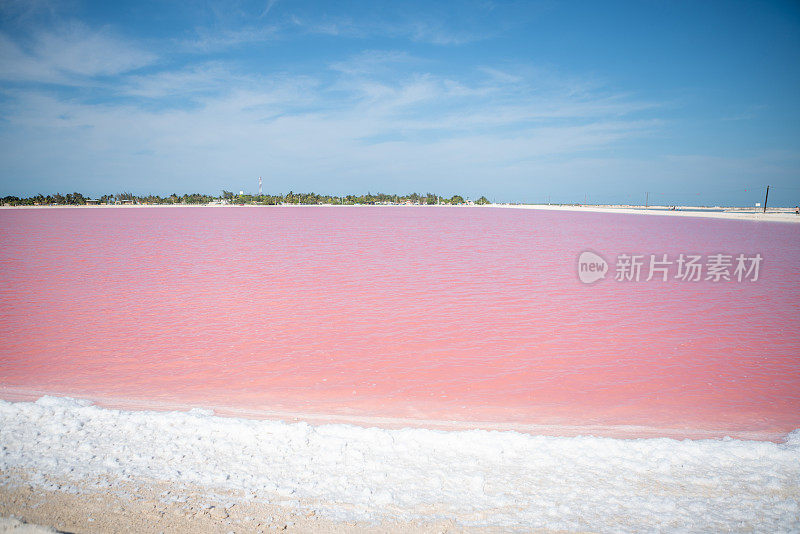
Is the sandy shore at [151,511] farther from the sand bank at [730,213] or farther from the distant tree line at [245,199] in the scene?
the distant tree line at [245,199]

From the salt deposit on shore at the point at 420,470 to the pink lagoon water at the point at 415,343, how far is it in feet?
2.67

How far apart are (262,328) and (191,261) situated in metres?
8.74

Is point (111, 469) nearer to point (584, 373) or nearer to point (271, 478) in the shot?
point (271, 478)

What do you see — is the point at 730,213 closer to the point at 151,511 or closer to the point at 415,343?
the point at 415,343

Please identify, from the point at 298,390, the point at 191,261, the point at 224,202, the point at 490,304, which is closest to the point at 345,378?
the point at 298,390

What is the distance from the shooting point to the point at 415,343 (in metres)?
6.80

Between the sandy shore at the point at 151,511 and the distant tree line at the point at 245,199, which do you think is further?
the distant tree line at the point at 245,199

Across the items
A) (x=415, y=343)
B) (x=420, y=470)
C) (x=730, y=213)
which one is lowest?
(x=415, y=343)

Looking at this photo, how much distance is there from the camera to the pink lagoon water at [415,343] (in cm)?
489

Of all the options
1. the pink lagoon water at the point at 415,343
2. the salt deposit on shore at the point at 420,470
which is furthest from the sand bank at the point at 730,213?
the salt deposit on shore at the point at 420,470

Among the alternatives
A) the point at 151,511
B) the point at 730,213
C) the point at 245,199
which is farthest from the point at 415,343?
Answer: the point at 245,199

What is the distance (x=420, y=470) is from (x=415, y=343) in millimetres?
3535

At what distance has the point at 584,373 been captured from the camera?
5754 mm

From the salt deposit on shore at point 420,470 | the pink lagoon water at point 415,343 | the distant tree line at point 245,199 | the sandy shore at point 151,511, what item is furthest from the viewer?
the distant tree line at point 245,199
